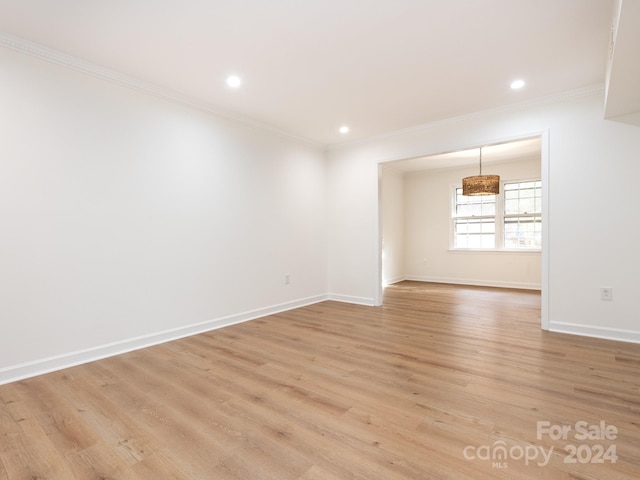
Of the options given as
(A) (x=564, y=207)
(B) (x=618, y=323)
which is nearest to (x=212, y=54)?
(A) (x=564, y=207)

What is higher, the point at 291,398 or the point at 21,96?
the point at 21,96

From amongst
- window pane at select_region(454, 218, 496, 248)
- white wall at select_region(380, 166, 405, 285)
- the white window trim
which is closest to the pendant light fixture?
the white window trim

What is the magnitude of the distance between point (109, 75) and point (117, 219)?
1294mm

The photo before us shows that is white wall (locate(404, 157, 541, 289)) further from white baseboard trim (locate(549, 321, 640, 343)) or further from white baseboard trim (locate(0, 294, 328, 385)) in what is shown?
white baseboard trim (locate(0, 294, 328, 385))

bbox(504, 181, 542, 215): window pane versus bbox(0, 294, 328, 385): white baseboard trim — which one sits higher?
bbox(504, 181, 542, 215): window pane

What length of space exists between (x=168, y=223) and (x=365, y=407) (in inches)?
103

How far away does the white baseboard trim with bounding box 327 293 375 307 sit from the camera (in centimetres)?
506

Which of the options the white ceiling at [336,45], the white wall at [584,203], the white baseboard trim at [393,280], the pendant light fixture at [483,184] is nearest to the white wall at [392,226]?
the white baseboard trim at [393,280]

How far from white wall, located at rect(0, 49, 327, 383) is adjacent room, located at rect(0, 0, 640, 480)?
0.02 metres

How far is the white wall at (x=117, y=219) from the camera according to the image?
2533 mm

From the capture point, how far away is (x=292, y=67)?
2961 mm

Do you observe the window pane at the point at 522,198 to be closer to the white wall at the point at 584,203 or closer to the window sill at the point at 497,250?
the window sill at the point at 497,250

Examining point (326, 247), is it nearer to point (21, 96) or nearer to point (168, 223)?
point (168, 223)

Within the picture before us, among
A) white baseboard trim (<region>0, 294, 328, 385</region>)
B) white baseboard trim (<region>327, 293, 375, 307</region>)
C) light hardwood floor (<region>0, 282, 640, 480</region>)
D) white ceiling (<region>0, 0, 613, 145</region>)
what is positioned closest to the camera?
light hardwood floor (<region>0, 282, 640, 480</region>)
